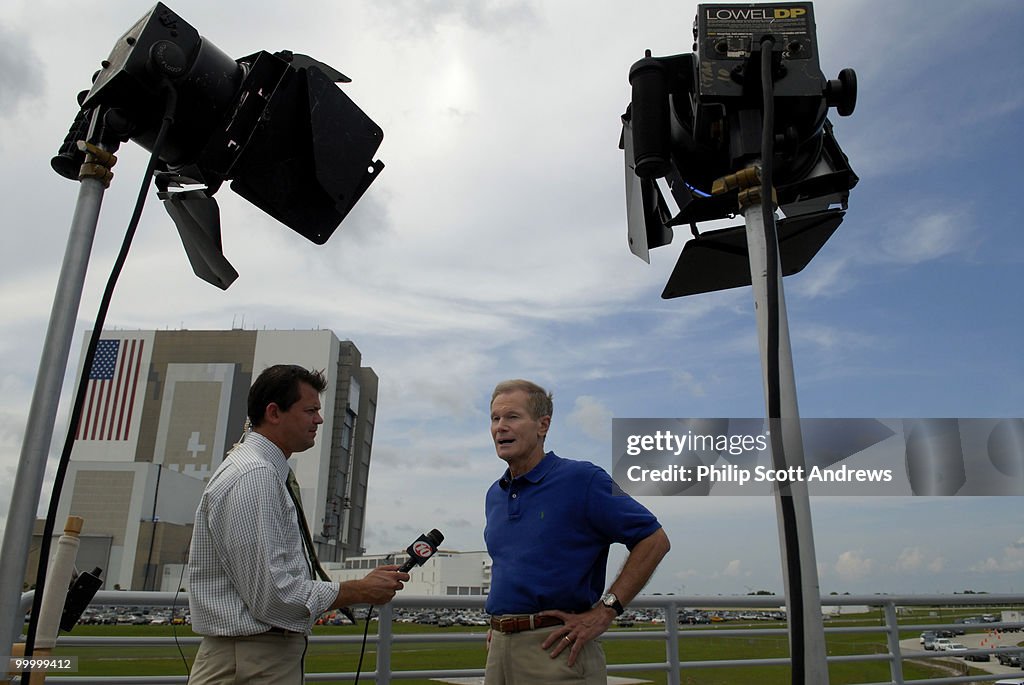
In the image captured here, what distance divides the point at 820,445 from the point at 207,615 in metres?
1.69

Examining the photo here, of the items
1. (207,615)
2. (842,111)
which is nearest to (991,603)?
(842,111)

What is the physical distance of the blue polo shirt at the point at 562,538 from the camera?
221 cm

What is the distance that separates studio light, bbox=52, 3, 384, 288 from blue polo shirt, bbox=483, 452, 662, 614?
112 cm

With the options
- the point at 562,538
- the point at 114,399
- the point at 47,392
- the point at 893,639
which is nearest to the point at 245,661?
the point at 47,392

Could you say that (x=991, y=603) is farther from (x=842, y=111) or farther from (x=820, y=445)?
(x=842, y=111)

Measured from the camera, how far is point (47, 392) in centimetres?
146

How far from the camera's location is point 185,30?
1.78 meters

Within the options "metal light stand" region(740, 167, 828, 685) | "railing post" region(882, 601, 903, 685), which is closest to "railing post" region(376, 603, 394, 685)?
"metal light stand" region(740, 167, 828, 685)

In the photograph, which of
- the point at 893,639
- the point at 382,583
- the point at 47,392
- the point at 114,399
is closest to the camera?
the point at 47,392

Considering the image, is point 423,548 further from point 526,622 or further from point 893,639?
point 893,639

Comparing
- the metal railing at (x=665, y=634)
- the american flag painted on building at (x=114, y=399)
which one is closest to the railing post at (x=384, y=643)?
the metal railing at (x=665, y=634)

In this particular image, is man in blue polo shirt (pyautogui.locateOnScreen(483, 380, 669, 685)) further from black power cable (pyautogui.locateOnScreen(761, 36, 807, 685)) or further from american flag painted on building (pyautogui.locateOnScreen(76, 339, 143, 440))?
american flag painted on building (pyautogui.locateOnScreen(76, 339, 143, 440))
